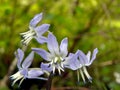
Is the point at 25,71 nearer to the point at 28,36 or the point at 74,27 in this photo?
the point at 28,36

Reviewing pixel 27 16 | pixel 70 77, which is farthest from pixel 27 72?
pixel 27 16

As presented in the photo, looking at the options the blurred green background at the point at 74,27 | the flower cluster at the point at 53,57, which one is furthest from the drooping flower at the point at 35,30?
the blurred green background at the point at 74,27

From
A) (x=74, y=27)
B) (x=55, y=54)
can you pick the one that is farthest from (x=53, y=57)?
(x=74, y=27)

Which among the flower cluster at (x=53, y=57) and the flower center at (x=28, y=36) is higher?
the flower center at (x=28, y=36)

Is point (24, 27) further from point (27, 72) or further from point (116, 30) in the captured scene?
point (27, 72)

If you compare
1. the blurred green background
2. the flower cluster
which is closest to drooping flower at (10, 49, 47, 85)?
the flower cluster

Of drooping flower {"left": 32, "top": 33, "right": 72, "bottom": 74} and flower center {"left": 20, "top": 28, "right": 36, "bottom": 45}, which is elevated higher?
flower center {"left": 20, "top": 28, "right": 36, "bottom": 45}

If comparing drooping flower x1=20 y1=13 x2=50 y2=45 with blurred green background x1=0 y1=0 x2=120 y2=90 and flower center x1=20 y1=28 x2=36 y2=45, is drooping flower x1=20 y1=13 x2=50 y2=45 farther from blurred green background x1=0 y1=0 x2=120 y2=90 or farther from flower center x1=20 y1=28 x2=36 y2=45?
blurred green background x1=0 y1=0 x2=120 y2=90

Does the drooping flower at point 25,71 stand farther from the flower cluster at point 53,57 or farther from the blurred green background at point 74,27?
the blurred green background at point 74,27

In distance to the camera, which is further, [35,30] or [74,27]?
[74,27]
